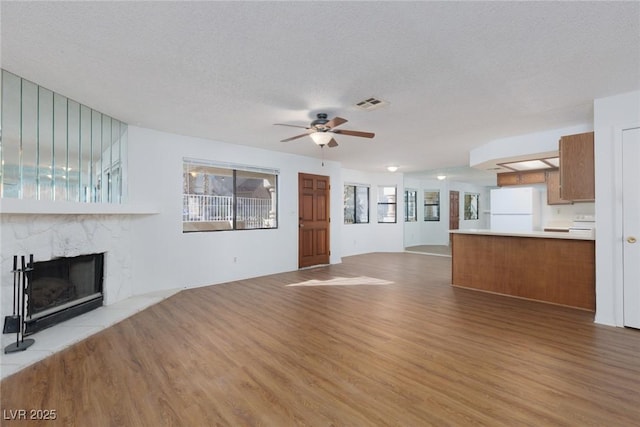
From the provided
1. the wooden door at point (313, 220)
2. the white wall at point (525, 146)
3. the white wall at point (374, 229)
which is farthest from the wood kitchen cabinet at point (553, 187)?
the wooden door at point (313, 220)

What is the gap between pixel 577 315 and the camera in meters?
3.50

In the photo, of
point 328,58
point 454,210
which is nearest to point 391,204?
point 454,210

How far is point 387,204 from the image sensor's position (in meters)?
9.33

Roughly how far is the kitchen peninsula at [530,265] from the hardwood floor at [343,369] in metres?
0.28

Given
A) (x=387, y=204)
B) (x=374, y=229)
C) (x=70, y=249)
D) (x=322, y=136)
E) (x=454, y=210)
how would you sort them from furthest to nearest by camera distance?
(x=454, y=210) < (x=387, y=204) < (x=374, y=229) < (x=322, y=136) < (x=70, y=249)

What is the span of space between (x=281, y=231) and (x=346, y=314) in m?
2.93

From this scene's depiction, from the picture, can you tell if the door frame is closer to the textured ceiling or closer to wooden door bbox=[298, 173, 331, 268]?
the textured ceiling

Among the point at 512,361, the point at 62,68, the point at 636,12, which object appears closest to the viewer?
the point at 636,12

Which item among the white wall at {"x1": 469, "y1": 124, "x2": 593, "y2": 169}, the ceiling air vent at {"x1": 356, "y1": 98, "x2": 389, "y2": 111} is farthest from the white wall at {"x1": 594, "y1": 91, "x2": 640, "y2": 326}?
the ceiling air vent at {"x1": 356, "y1": 98, "x2": 389, "y2": 111}

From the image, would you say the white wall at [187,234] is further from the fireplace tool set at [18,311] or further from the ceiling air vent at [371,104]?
the ceiling air vent at [371,104]

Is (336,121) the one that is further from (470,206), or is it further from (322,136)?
(470,206)

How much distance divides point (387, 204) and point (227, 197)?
542cm

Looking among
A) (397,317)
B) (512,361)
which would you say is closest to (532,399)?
(512,361)

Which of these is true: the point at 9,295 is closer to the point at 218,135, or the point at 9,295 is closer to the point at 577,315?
Result: the point at 218,135
